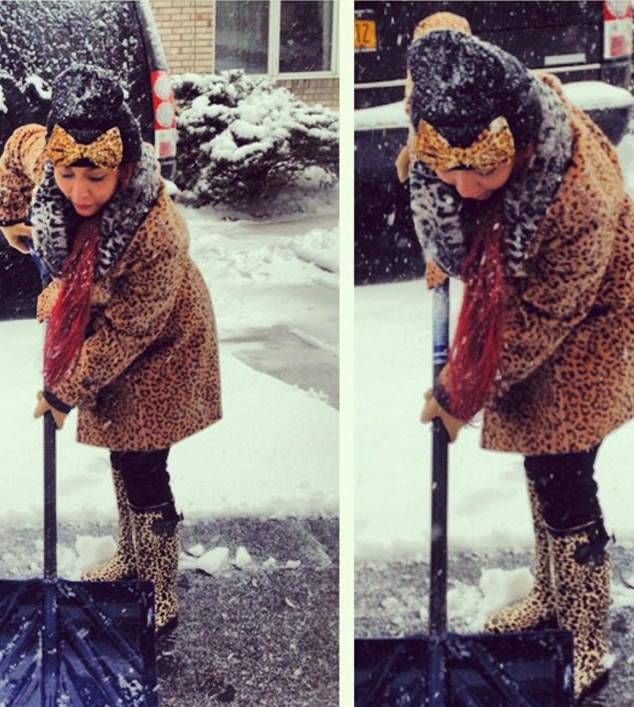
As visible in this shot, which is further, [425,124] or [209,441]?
[209,441]

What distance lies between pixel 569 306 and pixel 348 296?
534mm

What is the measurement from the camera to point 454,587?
2.77 metres

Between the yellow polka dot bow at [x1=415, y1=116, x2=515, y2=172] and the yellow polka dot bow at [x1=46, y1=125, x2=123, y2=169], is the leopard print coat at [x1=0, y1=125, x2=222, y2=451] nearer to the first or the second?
the yellow polka dot bow at [x1=46, y1=125, x2=123, y2=169]

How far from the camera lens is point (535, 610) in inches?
109

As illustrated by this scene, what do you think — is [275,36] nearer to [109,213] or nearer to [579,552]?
[109,213]

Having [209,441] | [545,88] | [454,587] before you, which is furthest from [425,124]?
[454,587]

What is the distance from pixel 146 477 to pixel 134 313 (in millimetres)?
421

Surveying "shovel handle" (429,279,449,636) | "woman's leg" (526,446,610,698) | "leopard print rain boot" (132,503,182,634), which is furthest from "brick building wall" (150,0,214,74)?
"woman's leg" (526,446,610,698)

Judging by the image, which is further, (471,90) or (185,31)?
(185,31)

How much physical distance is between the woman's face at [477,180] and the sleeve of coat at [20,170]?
3.25 ft

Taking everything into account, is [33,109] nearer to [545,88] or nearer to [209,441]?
[209,441]

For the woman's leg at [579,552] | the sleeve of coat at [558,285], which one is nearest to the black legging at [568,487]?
the woman's leg at [579,552]

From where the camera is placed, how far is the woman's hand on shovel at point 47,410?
2832 mm

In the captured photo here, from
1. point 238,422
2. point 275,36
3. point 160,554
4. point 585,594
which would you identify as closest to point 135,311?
point 238,422
